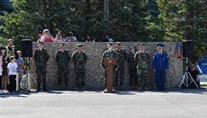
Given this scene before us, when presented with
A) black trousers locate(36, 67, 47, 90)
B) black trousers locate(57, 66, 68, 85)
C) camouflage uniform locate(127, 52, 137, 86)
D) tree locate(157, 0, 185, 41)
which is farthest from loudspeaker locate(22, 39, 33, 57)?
tree locate(157, 0, 185, 41)

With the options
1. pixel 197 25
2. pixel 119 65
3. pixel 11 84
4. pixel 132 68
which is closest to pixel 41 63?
pixel 11 84

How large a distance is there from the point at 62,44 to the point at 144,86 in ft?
12.4

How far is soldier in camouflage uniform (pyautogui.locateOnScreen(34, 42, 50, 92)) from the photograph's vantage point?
1858cm

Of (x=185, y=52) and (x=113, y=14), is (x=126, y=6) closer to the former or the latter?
(x=113, y=14)

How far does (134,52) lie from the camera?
19.4 m

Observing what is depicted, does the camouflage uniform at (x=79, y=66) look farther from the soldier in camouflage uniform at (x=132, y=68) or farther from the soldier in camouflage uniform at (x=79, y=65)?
the soldier in camouflage uniform at (x=132, y=68)

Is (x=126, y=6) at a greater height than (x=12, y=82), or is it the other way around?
(x=126, y=6)

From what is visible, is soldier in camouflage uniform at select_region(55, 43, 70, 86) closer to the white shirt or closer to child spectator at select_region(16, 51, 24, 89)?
child spectator at select_region(16, 51, 24, 89)

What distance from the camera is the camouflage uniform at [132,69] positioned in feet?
63.2

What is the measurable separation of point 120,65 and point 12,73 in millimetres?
4337

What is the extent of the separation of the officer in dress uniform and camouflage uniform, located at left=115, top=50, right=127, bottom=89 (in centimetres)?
123

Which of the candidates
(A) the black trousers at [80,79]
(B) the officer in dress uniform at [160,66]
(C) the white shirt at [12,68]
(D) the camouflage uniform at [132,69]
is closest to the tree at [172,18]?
(B) the officer in dress uniform at [160,66]

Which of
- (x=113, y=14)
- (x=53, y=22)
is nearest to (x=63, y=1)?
(x=53, y=22)

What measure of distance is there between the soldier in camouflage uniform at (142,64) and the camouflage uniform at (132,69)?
0.24 m
